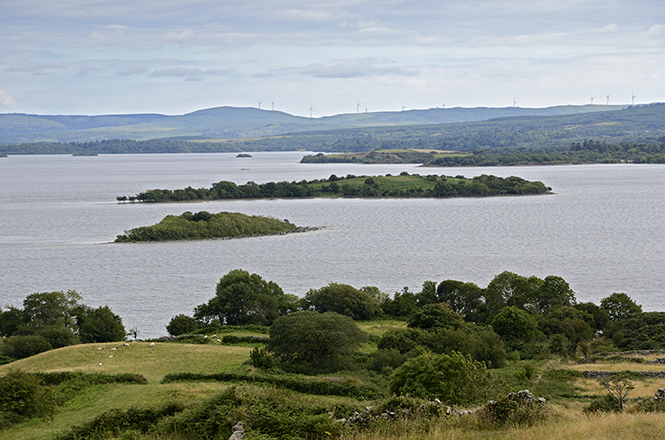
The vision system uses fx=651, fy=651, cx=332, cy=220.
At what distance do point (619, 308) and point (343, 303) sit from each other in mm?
17521

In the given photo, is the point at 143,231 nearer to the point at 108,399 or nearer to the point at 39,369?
the point at 39,369

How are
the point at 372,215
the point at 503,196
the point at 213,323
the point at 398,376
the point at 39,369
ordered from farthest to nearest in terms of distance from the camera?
the point at 503,196 < the point at 372,215 < the point at 213,323 < the point at 39,369 < the point at 398,376

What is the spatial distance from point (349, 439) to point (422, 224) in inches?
3473

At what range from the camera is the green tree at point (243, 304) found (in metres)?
43.5

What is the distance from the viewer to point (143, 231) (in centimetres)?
8706

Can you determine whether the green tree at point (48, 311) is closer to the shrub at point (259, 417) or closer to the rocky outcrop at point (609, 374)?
the shrub at point (259, 417)

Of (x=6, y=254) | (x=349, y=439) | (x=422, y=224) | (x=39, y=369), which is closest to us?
(x=349, y=439)

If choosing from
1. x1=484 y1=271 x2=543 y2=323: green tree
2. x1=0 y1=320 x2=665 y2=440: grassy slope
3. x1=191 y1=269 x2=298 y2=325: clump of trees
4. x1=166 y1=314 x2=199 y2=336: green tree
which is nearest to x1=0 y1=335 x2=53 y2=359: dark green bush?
x1=0 y1=320 x2=665 y2=440: grassy slope

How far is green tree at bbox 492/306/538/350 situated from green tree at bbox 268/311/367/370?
380 inches

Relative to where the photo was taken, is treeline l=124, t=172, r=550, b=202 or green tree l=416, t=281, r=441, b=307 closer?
green tree l=416, t=281, r=441, b=307

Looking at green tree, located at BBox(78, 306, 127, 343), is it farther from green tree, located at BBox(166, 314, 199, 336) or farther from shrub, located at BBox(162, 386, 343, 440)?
shrub, located at BBox(162, 386, 343, 440)

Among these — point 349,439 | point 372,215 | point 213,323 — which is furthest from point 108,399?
point 372,215

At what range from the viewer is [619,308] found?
1619 inches

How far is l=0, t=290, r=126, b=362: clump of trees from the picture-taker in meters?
34.6
